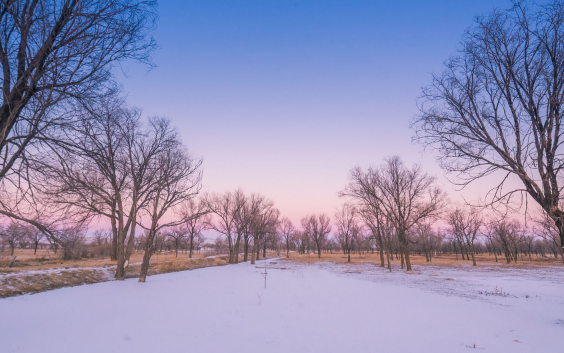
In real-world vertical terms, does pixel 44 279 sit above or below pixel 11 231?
below

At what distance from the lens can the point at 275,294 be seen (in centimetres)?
1162

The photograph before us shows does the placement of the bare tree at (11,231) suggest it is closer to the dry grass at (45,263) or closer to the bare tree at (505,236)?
the dry grass at (45,263)

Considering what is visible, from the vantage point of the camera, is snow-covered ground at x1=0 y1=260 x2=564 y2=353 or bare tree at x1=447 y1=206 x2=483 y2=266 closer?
snow-covered ground at x1=0 y1=260 x2=564 y2=353

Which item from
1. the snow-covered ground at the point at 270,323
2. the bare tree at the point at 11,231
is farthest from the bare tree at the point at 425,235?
the bare tree at the point at 11,231

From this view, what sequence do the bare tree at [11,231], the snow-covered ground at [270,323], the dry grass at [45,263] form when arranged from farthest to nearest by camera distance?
1. the dry grass at [45,263]
2. the bare tree at [11,231]
3. the snow-covered ground at [270,323]

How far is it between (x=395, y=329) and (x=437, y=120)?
7768mm

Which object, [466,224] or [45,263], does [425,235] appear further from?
[45,263]

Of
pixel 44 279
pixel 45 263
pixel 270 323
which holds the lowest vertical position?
pixel 45 263

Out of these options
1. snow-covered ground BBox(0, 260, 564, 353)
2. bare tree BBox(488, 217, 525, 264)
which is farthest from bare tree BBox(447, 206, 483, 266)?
snow-covered ground BBox(0, 260, 564, 353)

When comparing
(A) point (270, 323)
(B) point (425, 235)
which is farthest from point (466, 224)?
(A) point (270, 323)

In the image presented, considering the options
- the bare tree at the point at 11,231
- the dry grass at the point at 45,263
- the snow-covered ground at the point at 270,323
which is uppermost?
the bare tree at the point at 11,231

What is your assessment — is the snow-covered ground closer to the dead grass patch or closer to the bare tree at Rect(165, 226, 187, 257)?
the dead grass patch

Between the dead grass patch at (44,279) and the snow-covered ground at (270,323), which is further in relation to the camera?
the dead grass patch at (44,279)

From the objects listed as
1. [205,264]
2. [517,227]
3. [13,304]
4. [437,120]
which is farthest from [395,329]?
[517,227]
